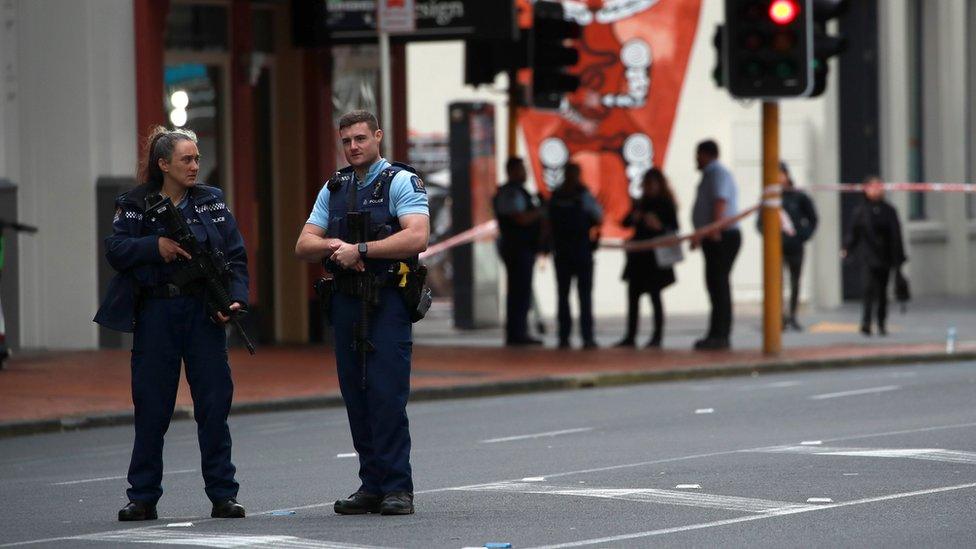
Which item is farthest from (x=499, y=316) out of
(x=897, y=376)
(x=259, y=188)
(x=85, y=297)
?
(x=897, y=376)

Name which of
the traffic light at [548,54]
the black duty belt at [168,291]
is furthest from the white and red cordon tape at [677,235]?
the black duty belt at [168,291]

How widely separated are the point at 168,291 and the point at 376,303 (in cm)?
94

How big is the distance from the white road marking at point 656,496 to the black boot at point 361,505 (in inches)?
37.3

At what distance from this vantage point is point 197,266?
A: 8.93 metres

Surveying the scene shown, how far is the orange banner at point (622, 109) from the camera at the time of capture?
86.9ft

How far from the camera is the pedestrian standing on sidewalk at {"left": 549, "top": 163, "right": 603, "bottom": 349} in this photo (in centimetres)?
2048

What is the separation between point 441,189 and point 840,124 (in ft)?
20.9

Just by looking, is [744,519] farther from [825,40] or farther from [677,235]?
[677,235]

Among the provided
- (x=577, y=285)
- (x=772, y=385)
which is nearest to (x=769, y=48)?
Result: (x=577, y=285)

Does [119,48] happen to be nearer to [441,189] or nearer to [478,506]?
[441,189]

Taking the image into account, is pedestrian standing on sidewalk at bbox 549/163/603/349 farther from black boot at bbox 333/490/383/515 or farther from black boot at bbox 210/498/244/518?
black boot at bbox 210/498/244/518

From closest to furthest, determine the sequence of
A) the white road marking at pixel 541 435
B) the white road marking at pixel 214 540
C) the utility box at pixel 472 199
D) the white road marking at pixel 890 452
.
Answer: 1. the white road marking at pixel 214 540
2. the white road marking at pixel 890 452
3. the white road marking at pixel 541 435
4. the utility box at pixel 472 199

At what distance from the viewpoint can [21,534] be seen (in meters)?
8.66

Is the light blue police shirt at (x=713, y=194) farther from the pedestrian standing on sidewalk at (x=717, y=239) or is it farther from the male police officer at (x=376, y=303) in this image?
the male police officer at (x=376, y=303)
